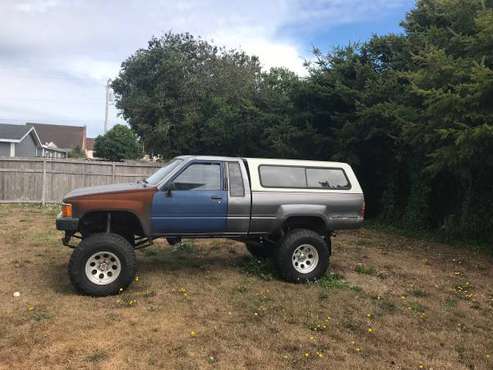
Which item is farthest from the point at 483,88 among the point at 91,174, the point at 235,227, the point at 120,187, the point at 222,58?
the point at 222,58

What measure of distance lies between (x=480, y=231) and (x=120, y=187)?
354 inches

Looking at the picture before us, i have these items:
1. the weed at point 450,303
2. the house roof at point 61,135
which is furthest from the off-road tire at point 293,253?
the house roof at point 61,135

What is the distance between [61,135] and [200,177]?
62.8 meters

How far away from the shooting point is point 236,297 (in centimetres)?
654

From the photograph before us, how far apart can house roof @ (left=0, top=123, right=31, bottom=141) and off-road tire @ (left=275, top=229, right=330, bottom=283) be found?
30.9m

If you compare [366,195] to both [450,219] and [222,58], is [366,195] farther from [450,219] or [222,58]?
[222,58]

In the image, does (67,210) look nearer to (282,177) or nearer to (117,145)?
(282,177)

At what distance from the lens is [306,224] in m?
7.83

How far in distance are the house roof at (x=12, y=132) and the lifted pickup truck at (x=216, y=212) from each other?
29828 mm

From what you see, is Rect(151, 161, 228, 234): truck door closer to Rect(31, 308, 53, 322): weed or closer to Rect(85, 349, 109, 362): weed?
Rect(31, 308, 53, 322): weed

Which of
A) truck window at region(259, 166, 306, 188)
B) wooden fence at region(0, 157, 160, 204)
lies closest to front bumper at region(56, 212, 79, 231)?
truck window at region(259, 166, 306, 188)

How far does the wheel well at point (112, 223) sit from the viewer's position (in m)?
6.77

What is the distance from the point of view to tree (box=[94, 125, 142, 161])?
4397 centimetres

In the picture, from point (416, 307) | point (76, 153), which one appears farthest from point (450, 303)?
point (76, 153)
